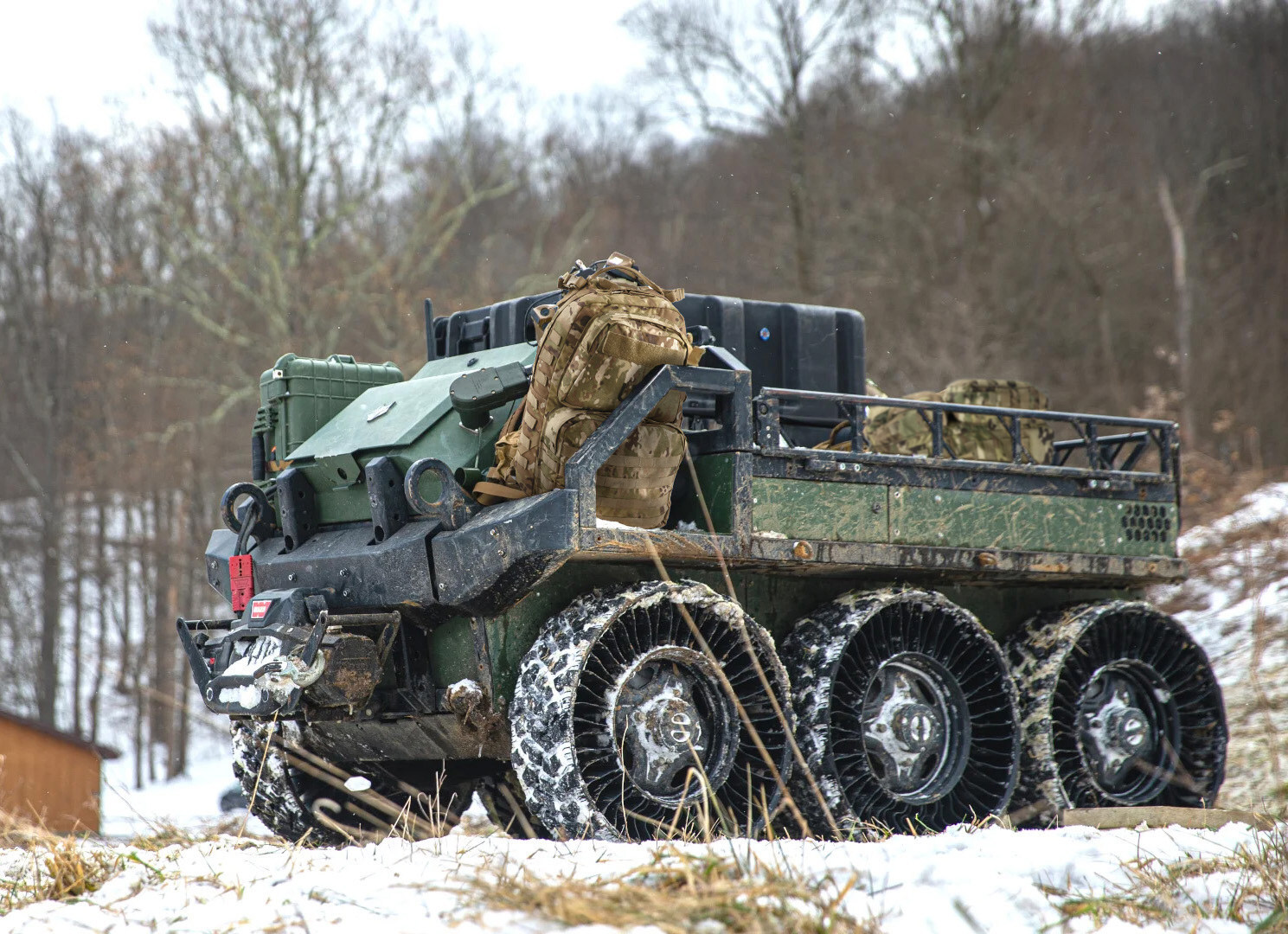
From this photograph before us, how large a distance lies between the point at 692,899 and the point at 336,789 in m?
4.28

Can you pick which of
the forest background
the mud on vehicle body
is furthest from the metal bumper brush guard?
the forest background

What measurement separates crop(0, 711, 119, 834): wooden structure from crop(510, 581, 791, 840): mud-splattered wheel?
918 centimetres

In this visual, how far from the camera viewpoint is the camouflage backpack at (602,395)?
5.67 meters

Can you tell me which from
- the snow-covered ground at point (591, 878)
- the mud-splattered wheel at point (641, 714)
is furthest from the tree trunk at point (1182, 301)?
the snow-covered ground at point (591, 878)

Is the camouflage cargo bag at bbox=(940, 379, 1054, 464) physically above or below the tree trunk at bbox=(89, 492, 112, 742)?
above

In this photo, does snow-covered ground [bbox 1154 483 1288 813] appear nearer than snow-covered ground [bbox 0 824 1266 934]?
No

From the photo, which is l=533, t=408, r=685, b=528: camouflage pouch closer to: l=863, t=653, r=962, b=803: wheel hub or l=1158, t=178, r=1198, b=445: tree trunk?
l=863, t=653, r=962, b=803: wheel hub

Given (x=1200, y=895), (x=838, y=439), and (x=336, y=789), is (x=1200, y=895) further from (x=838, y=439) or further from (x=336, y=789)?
(x=336, y=789)

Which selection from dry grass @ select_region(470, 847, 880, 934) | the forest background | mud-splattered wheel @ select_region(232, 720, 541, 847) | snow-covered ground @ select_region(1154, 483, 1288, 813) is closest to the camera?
dry grass @ select_region(470, 847, 880, 934)

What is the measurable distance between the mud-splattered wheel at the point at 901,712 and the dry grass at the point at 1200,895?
2.15 metres

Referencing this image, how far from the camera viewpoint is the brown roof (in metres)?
14.0

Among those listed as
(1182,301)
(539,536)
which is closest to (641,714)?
(539,536)

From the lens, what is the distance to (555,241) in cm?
2369

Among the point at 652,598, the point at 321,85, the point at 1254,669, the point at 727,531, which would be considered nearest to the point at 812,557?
the point at 727,531
